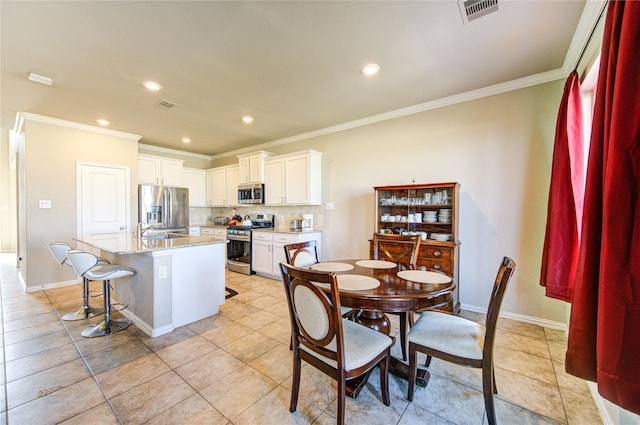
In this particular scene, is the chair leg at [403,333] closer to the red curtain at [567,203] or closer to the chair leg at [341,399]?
the chair leg at [341,399]

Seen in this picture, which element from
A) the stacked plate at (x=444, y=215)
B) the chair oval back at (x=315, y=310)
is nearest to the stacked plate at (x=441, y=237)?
the stacked plate at (x=444, y=215)

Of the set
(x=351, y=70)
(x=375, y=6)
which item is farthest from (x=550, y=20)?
(x=351, y=70)

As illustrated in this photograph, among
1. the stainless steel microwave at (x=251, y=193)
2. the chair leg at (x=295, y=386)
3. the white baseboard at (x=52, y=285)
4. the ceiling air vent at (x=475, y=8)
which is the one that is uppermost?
the ceiling air vent at (x=475, y=8)

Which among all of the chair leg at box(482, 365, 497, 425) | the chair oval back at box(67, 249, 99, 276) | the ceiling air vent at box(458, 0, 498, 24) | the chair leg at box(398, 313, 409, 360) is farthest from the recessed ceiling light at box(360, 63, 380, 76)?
the chair oval back at box(67, 249, 99, 276)

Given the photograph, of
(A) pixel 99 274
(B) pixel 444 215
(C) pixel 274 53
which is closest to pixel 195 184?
(A) pixel 99 274

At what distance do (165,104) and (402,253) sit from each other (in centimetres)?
357

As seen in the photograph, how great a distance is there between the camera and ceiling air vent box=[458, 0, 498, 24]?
1.83 m

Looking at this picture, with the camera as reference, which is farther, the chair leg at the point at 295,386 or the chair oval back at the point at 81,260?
the chair oval back at the point at 81,260

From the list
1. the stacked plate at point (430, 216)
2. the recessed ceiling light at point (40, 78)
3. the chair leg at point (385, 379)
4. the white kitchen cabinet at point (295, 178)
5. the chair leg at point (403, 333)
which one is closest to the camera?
the chair leg at point (385, 379)

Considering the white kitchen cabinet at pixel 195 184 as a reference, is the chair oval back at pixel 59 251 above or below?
below

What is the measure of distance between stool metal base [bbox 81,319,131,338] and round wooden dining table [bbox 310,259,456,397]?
2.23 m

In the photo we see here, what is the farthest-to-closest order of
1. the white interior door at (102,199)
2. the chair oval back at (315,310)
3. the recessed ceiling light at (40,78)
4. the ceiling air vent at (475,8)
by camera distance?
the white interior door at (102,199) < the recessed ceiling light at (40,78) < the ceiling air vent at (475,8) < the chair oval back at (315,310)

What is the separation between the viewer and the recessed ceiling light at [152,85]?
292 cm

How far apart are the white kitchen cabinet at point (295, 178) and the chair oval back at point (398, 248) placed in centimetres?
163
